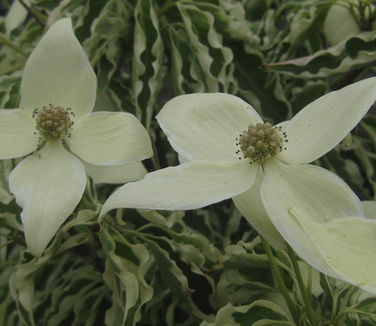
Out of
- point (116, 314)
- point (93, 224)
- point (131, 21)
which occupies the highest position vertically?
point (131, 21)

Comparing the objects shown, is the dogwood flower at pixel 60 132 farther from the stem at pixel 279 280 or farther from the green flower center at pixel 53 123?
the stem at pixel 279 280

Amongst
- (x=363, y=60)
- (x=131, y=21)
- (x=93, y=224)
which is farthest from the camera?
(x=131, y=21)

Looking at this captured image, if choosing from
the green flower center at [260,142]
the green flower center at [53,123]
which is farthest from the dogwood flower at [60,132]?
the green flower center at [260,142]

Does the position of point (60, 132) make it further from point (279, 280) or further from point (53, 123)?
point (279, 280)

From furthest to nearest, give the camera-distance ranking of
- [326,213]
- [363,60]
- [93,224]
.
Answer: [363,60] < [93,224] < [326,213]

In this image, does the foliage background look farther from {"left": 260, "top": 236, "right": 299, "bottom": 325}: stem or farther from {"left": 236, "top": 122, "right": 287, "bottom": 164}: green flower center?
{"left": 236, "top": 122, "right": 287, "bottom": 164}: green flower center

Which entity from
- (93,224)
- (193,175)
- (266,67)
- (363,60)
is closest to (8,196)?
(93,224)

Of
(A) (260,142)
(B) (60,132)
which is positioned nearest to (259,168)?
(A) (260,142)

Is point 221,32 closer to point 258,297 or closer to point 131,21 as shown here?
point 131,21
